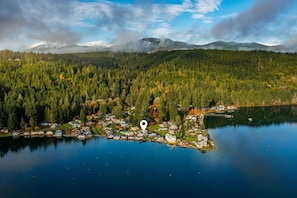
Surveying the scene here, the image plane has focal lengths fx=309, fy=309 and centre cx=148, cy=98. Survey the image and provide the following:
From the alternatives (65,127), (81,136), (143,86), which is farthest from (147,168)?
(143,86)

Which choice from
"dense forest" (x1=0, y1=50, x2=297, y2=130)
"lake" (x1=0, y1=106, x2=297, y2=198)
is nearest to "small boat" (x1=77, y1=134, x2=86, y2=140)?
"lake" (x1=0, y1=106, x2=297, y2=198)

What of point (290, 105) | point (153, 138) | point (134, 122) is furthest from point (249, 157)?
point (290, 105)

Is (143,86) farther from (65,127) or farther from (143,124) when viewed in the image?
(65,127)

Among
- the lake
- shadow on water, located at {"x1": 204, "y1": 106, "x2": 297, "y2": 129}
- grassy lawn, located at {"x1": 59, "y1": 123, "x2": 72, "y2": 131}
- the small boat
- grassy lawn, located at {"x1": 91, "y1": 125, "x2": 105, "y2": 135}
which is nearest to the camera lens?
the lake

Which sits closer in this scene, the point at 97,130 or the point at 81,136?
the point at 81,136

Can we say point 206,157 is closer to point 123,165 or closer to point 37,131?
point 123,165

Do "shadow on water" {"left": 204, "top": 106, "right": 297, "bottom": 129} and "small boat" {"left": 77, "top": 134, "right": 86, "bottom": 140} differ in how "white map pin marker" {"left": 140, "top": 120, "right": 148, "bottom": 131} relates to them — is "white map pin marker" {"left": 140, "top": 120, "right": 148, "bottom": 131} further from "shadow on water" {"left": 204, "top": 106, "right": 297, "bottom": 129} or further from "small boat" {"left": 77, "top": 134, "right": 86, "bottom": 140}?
"shadow on water" {"left": 204, "top": 106, "right": 297, "bottom": 129}

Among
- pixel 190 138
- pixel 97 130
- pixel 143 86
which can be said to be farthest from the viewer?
pixel 143 86
